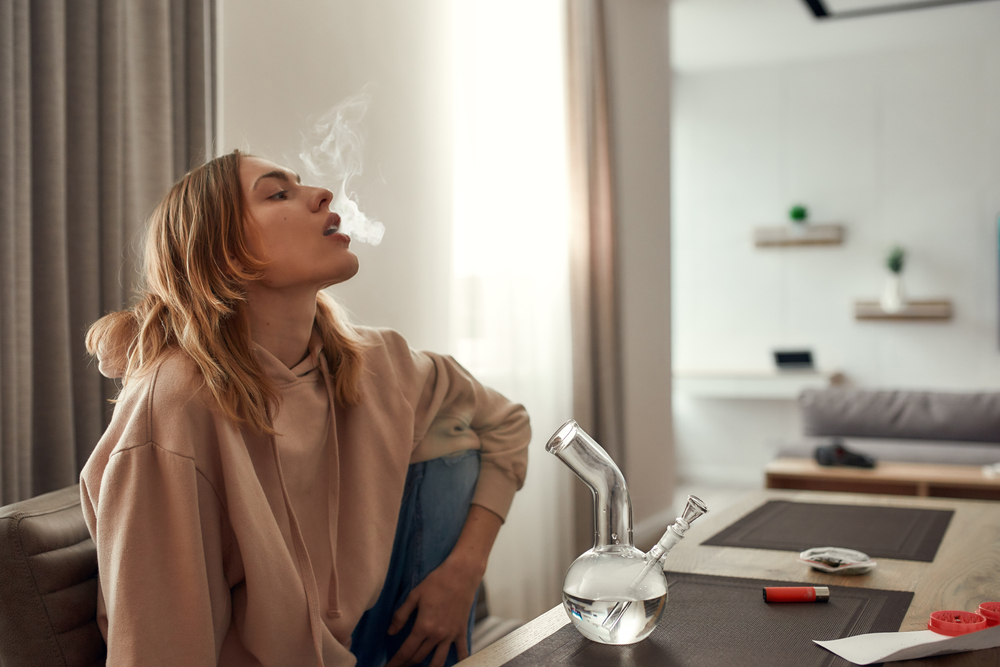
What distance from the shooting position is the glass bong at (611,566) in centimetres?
83

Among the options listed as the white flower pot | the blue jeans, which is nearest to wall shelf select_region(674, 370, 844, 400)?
the white flower pot

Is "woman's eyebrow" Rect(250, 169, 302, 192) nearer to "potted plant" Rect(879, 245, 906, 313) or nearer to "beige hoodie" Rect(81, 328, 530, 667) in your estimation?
"beige hoodie" Rect(81, 328, 530, 667)

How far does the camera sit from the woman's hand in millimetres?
1267

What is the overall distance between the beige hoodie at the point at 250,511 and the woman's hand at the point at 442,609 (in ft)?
0.27

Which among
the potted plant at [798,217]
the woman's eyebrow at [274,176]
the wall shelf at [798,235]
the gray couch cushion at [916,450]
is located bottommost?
the gray couch cushion at [916,450]

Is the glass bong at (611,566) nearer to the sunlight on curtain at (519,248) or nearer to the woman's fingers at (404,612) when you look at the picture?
the woman's fingers at (404,612)

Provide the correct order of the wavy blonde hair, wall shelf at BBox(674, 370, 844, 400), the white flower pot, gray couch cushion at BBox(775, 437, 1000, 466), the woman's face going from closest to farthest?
the wavy blonde hair
the woman's face
gray couch cushion at BBox(775, 437, 1000, 466)
wall shelf at BBox(674, 370, 844, 400)
the white flower pot

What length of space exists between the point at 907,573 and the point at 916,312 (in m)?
4.17

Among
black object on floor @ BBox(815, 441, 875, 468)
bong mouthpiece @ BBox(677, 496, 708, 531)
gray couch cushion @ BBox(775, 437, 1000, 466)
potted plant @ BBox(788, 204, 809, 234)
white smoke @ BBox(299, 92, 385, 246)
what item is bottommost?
gray couch cushion @ BBox(775, 437, 1000, 466)

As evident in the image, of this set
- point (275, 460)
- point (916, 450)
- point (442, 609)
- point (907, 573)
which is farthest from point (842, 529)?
point (916, 450)

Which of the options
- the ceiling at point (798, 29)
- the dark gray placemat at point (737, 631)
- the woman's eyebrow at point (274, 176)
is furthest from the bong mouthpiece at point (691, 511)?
the ceiling at point (798, 29)

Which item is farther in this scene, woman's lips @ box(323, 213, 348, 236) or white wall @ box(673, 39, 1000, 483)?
white wall @ box(673, 39, 1000, 483)

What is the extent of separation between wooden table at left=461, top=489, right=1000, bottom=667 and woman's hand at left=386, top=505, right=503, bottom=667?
32 centimetres

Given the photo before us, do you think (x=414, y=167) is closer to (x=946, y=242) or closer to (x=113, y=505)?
(x=113, y=505)
